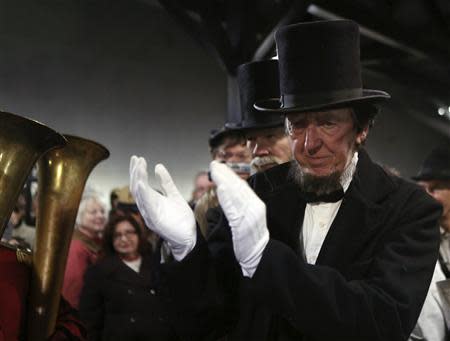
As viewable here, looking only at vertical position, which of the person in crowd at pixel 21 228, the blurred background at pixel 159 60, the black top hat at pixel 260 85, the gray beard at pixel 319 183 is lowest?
the person in crowd at pixel 21 228

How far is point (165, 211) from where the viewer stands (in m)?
1.95

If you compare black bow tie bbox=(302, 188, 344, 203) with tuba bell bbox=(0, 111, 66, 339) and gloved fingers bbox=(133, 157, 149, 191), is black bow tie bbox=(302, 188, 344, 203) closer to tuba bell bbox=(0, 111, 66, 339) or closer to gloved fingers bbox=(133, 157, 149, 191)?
gloved fingers bbox=(133, 157, 149, 191)

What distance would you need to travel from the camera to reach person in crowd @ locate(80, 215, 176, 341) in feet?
14.8

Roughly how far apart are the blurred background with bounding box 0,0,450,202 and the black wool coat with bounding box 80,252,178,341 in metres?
4.46

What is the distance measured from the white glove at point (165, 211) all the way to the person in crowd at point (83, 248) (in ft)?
9.40

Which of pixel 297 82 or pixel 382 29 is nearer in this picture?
pixel 297 82

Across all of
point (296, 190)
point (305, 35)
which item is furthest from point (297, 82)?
point (296, 190)

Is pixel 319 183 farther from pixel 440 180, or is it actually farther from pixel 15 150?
pixel 440 180

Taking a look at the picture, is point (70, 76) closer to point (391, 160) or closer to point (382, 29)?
point (382, 29)

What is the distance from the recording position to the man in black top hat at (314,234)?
183cm

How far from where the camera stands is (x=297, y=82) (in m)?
2.17

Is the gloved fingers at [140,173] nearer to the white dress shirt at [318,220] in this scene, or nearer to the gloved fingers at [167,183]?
the gloved fingers at [167,183]

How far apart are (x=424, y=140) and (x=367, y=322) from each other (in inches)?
491

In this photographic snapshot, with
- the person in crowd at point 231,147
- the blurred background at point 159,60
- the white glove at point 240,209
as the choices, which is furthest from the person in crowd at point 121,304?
the blurred background at point 159,60
